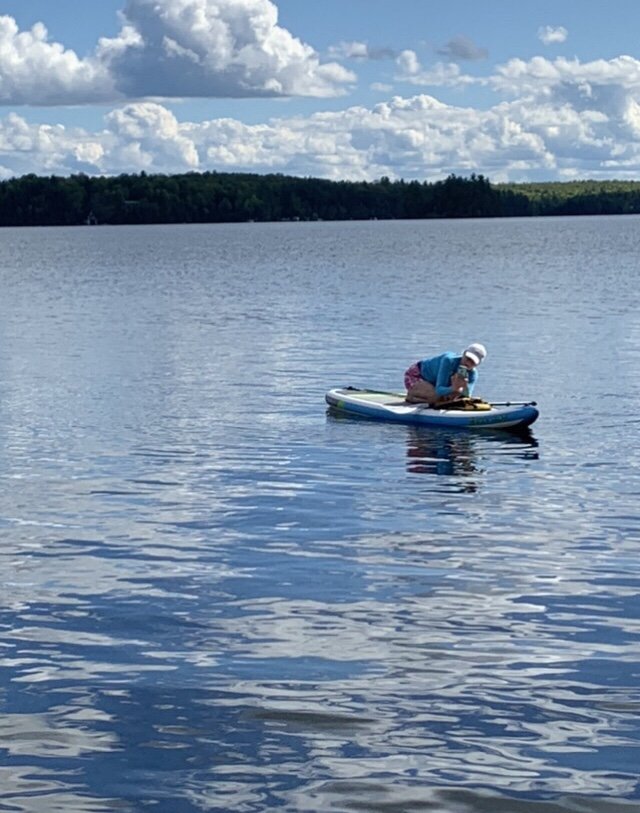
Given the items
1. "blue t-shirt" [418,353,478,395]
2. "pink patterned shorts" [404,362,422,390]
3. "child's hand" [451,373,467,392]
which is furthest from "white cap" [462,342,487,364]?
"pink patterned shorts" [404,362,422,390]

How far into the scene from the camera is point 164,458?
26.4m

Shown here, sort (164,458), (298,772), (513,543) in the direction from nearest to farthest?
(298,772)
(513,543)
(164,458)

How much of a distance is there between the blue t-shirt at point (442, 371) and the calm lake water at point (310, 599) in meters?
1.32

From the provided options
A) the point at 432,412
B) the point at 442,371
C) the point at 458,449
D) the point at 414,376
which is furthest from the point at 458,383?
the point at 458,449

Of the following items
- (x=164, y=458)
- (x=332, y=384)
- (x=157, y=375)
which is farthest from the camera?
(x=157, y=375)

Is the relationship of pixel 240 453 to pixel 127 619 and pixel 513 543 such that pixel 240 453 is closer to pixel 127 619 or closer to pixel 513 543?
pixel 513 543

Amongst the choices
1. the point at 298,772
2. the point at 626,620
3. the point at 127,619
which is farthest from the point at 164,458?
the point at 298,772

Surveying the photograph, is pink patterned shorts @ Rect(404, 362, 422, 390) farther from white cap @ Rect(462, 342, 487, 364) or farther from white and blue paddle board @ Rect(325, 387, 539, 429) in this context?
white cap @ Rect(462, 342, 487, 364)

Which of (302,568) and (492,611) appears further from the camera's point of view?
(302,568)

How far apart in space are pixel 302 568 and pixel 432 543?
2107 millimetres

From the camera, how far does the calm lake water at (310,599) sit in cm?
1150

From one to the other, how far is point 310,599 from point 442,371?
1418 centimetres

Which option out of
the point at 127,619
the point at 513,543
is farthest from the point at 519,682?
the point at 513,543

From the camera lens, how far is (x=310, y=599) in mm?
16422
